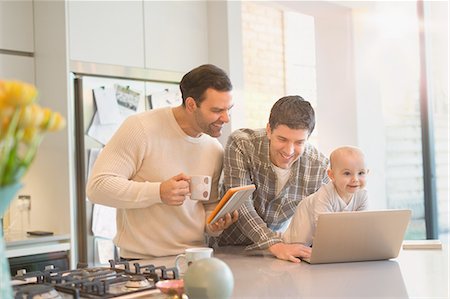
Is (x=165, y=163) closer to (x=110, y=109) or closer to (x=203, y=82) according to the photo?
(x=203, y=82)

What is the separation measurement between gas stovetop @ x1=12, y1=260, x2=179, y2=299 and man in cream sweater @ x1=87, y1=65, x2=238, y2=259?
51cm

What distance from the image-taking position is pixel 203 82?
2539 mm

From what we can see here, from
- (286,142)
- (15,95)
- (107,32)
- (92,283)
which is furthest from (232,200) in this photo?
(107,32)

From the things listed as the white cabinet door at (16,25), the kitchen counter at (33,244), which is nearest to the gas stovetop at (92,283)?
the kitchen counter at (33,244)

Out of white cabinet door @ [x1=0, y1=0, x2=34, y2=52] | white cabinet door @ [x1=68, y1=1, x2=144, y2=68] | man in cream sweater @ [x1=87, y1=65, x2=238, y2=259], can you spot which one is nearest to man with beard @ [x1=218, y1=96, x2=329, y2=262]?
man in cream sweater @ [x1=87, y1=65, x2=238, y2=259]

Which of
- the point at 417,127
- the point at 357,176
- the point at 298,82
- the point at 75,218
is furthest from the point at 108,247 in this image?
the point at 298,82

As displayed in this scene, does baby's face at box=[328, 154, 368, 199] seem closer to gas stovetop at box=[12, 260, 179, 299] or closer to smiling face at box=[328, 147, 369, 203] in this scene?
smiling face at box=[328, 147, 369, 203]

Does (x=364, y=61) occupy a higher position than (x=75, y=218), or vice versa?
A: (x=364, y=61)

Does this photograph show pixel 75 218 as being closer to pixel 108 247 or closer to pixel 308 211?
pixel 108 247

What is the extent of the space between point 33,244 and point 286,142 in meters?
1.88

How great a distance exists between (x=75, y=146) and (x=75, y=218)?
428mm

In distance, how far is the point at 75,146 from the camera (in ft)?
12.3

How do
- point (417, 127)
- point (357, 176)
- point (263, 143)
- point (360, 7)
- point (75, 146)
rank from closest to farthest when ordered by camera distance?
point (357, 176) → point (263, 143) → point (75, 146) → point (360, 7) → point (417, 127)

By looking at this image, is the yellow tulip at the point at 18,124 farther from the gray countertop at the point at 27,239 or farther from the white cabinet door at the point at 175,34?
the white cabinet door at the point at 175,34
